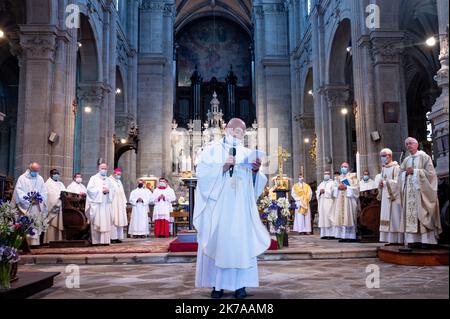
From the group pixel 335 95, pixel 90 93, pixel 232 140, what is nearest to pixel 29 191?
pixel 232 140

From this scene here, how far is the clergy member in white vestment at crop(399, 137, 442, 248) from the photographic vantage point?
6.50 meters

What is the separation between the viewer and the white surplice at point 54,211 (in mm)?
9680

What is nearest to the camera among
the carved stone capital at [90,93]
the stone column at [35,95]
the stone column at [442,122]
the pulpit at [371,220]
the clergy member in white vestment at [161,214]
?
the stone column at [442,122]

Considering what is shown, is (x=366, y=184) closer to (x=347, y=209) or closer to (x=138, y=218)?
(x=347, y=209)

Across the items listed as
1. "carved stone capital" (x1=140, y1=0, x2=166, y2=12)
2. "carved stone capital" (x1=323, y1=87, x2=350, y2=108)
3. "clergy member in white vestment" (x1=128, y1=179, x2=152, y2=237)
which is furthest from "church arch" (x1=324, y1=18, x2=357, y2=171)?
"carved stone capital" (x1=140, y1=0, x2=166, y2=12)

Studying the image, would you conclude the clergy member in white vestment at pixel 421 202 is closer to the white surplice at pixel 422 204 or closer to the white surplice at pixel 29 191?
the white surplice at pixel 422 204

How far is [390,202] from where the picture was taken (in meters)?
8.10

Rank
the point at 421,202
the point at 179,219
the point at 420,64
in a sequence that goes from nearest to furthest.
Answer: the point at 421,202 → the point at 179,219 → the point at 420,64

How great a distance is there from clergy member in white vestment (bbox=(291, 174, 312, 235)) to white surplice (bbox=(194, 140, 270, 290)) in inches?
375

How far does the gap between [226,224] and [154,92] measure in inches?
800

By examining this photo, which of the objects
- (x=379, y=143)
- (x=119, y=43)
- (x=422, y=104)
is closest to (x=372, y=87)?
(x=379, y=143)

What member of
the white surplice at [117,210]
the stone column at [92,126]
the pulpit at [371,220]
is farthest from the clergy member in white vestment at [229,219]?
the stone column at [92,126]

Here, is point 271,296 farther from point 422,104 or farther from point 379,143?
point 422,104

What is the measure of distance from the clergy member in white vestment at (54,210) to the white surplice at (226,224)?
6.10 m
